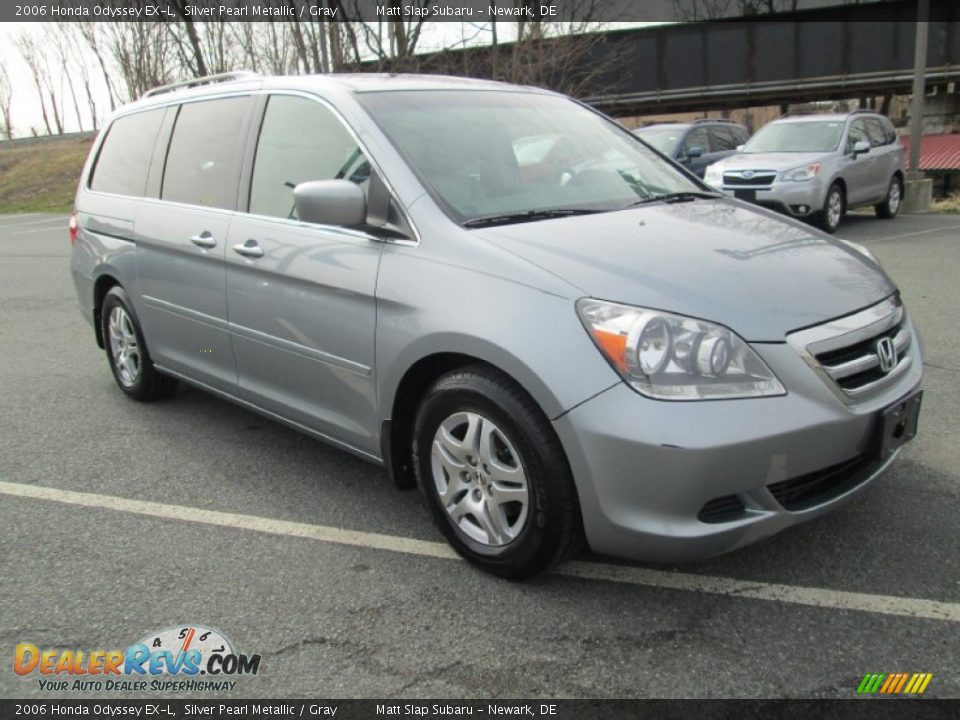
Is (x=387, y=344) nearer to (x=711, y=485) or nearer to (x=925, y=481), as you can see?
(x=711, y=485)

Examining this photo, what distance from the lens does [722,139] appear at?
17.0 meters

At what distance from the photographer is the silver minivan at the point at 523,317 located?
8.16ft

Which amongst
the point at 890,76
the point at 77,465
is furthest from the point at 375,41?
the point at 77,465

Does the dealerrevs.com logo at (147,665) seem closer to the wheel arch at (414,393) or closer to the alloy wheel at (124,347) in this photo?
the wheel arch at (414,393)

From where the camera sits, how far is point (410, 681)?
2.43m

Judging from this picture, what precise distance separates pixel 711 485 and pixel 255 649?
1.49m

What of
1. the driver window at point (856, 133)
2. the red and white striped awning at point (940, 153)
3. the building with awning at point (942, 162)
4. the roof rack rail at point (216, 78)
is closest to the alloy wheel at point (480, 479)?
the roof rack rail at point (216, 78)

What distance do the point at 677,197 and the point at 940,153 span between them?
19.6m

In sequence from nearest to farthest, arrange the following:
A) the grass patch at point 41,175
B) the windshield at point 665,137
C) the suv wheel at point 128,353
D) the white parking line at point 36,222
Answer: the suv wheel at point 128,353 → the windshield at point 665,137 → the white parking line at point 36,222 → the grass patch at point 41,175

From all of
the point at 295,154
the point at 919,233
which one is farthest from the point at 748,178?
the point at 295,154

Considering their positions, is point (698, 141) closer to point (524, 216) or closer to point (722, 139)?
point (722, 139)

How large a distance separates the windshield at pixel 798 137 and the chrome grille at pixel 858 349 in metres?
10.3

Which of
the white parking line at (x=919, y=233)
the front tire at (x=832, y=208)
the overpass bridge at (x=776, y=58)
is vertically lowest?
the white parking line at (x=919, y=233)

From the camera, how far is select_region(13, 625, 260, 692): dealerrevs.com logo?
8.14 ft
